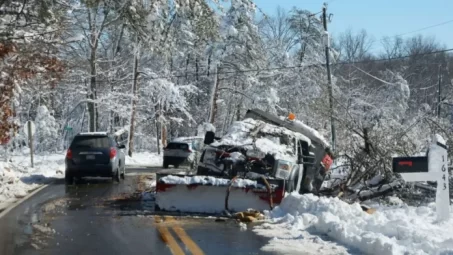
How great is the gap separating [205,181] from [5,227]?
3840 mm

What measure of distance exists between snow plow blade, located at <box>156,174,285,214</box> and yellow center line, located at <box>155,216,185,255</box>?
2024 mm

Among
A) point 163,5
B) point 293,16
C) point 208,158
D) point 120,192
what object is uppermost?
point 293,16

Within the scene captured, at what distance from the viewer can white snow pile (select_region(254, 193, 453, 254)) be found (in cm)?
Result: 821

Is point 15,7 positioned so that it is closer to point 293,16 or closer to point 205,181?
point 205,181

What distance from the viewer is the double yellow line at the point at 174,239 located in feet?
28.0

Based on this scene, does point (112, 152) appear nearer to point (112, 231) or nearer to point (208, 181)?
point (208, 181)

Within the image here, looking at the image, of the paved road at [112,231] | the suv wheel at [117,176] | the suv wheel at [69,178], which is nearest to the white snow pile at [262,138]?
the paved road at [112,231]

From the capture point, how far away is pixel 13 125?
18.0 meters

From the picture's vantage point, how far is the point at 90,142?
67.8 ft

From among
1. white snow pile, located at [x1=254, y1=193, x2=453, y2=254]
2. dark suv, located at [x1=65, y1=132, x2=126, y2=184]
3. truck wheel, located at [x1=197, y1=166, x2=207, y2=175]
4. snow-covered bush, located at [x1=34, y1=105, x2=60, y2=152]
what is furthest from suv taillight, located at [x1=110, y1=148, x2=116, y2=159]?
snow-covered bush, located at [x1=34, y1=105, x2=60, y2=152]

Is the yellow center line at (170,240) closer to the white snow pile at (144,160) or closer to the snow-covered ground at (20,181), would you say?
the snow-covered ground at (20,181)

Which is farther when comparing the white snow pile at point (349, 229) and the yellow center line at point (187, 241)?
the yellow center line at point (187, 241)

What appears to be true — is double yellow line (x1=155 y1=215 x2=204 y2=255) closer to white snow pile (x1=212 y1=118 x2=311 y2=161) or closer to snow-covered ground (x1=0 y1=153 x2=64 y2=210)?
white snow pile (x1=212 y1=118 x2=311 y2=161)

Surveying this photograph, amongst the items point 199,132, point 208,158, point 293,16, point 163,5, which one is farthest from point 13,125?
point 293,16
